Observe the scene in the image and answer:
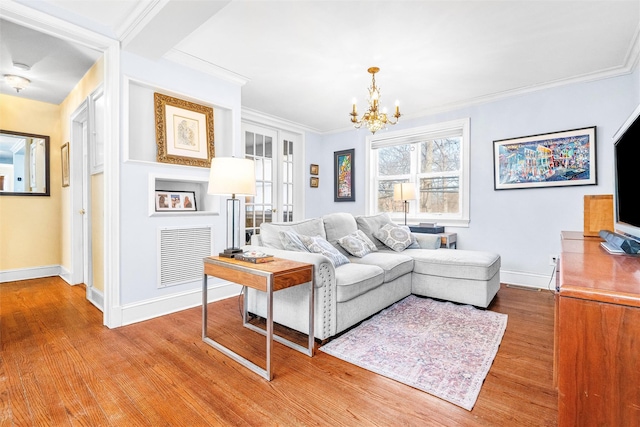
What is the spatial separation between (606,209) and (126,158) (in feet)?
Answer: 12.5

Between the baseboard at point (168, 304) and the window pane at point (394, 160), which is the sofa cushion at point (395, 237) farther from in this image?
the baseboard at point (168, 304)

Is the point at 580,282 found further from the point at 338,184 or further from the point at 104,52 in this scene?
the point at 338,184

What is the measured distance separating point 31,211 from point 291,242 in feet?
12.6

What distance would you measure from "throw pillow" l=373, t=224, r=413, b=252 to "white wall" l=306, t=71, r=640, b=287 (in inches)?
40.1

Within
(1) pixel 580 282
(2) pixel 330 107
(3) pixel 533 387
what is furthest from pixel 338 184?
(1) pixel 580 282

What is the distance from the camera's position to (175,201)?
121 inches

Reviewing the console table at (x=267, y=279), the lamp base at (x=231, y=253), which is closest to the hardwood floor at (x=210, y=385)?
the console table at (x=267, y=279)

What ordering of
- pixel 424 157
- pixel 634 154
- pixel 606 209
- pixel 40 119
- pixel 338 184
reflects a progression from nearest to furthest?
pixel 634 154 → pixel 606 209 → pixel 40 119 → pixel 424 157 → pixel 338 184

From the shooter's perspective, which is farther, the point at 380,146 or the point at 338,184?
the point at 338,184

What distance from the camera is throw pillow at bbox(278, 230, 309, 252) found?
2592mm

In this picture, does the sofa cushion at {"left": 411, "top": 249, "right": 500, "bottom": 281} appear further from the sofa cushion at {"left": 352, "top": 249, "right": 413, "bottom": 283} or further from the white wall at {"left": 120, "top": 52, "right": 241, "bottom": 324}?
the white wall at {"left": 120, "top": 52, "right": 241, "bottom": 324}

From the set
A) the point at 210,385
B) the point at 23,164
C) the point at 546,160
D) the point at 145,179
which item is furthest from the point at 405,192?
the point at 23,164

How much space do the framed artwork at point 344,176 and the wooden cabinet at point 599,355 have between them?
4.52 metres

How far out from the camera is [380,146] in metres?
5.00
